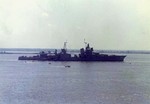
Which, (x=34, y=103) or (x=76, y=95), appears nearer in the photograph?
(x=34, y=103)

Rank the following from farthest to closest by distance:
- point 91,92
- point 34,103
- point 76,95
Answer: point 91,92 → point 76,95 → point 34,103

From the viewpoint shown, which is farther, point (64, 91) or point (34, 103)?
point (64, 91)

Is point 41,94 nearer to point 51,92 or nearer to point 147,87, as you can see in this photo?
point 51,92

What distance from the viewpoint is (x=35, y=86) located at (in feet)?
281

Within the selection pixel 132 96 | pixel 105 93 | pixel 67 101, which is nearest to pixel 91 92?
pixel 105 93

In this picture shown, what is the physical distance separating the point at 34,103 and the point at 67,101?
15.2 ft

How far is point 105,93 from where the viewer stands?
7375 centimetres

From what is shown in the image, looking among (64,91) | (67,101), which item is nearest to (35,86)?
(64,91)

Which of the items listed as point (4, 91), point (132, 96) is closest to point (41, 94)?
point (4, 91)

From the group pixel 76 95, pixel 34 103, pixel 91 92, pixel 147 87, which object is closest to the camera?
pixel 34 103

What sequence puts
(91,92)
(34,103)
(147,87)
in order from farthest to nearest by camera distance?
(147,87), (91,92), (34,103)

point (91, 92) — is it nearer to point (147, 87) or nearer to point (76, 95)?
point (76, 95)

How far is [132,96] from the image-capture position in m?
70.3

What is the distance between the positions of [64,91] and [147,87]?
55.7 feet
